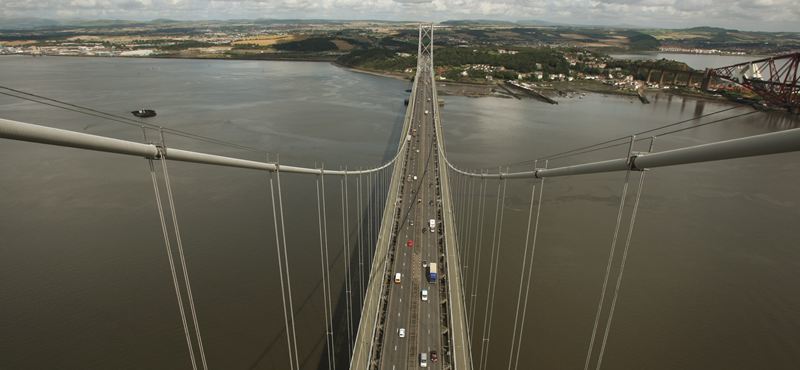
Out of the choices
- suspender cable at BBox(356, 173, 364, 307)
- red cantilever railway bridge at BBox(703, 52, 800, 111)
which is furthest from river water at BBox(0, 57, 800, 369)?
red cantilever railway bridge at BBox(703, 52, 800, 111)

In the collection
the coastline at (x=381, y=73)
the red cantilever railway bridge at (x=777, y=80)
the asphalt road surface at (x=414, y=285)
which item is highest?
the red cantilever railway bridge at (x=777, y=80)

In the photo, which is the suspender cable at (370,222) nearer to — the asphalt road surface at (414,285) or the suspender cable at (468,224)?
the asphalt road surface at (414,285)

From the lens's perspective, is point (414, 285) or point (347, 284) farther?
point (347, 284)

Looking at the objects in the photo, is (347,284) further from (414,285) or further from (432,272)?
(432,272)

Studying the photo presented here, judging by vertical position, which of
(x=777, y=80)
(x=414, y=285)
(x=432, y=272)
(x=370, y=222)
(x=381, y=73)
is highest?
(x=777, y=80)

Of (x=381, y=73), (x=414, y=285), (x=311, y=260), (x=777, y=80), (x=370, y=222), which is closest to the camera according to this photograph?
(x=414, y=285)

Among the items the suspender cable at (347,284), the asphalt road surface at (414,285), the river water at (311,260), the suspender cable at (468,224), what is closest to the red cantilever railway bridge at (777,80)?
the river water at (311,260)

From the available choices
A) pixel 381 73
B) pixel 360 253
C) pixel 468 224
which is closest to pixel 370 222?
pixel 360 253

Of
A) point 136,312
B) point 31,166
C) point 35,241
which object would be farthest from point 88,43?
point 136,312

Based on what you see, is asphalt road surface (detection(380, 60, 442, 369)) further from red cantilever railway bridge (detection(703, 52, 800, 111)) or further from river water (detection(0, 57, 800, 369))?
red cantilever railway bridge (detection(703, 52, 800, 111))
